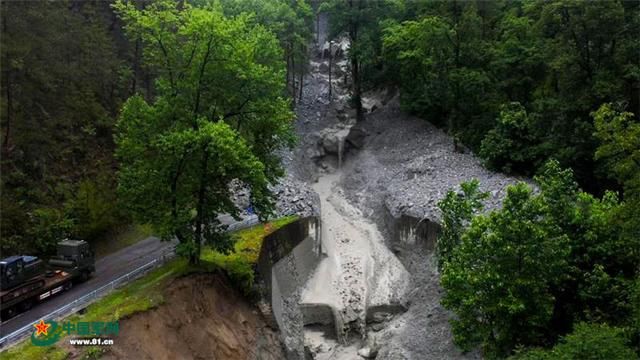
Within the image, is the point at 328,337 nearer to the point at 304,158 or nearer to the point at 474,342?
the point at 474,342

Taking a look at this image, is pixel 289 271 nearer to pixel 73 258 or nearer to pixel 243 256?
pixel 243 256

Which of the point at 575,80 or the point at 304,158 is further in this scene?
the point at 304,158

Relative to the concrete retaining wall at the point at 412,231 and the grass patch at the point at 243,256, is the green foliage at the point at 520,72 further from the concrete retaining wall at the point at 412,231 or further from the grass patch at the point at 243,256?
the grass patch at the point at 243,256

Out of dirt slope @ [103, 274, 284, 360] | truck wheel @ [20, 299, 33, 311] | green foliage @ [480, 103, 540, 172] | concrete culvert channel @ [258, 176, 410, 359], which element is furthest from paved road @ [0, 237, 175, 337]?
Answer: green foliage @ [480, 103, 540, 172]

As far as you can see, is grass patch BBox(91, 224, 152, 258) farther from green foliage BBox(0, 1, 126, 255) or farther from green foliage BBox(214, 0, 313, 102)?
green foliage BBox(214, 0, 313, 102)

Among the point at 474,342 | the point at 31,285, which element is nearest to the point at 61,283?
the point at 31,285
